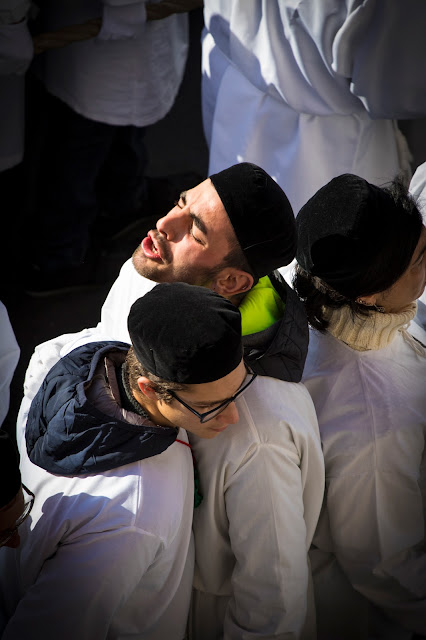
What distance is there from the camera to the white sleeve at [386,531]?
1.60m

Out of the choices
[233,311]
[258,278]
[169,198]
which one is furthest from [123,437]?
[169,198]

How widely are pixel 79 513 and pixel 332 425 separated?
2.26 feet

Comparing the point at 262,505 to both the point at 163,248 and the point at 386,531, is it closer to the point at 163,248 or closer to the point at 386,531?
the point at 386,531

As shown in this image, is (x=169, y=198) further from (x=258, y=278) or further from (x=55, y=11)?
(x=258, y=278)

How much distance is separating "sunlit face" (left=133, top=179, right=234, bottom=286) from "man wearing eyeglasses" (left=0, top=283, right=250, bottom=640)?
328 millimetres

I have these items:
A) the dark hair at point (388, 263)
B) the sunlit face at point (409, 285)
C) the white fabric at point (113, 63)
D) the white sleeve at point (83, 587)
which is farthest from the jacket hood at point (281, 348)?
the white fabric at point (113, 63)

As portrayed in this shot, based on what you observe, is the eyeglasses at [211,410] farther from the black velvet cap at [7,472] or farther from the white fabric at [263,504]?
the black velvet cap at [7,472]

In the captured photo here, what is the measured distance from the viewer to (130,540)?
127 centimetres

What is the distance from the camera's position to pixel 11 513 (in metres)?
1.23

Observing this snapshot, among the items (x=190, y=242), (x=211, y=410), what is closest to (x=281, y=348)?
(x=211, y=410)

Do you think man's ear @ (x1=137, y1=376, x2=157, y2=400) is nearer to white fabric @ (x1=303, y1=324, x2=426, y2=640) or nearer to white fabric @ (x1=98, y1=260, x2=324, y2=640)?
white fabric @ (x1=98, y1=260, x2=324, y2=640)

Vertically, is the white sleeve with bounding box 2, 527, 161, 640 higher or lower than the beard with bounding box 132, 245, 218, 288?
lower

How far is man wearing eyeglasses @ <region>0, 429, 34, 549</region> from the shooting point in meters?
1.18

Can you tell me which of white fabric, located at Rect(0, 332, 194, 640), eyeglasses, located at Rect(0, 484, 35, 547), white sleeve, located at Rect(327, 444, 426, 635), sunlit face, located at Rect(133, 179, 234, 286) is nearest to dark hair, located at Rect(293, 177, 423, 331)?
sunlit face, located at Rect(133, 179, 234, 286)
